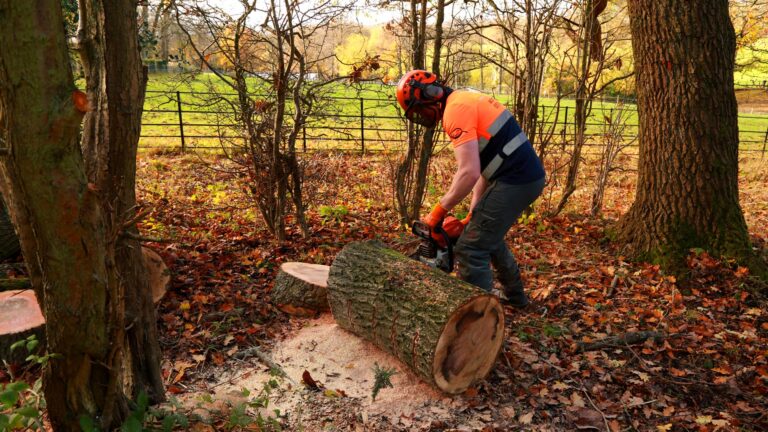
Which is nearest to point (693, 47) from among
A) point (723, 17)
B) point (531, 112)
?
point (723, 17)

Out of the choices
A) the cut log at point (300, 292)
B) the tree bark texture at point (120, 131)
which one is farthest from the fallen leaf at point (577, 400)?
the tree bark texture at point (120, 131)

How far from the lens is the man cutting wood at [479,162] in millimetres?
3654

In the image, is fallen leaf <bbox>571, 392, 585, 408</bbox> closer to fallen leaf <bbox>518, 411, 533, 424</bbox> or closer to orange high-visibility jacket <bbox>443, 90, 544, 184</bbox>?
fallen leaf <bbox>518, 411, 533, 424</bbox>

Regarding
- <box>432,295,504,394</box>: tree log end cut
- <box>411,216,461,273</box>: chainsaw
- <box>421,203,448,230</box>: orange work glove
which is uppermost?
<box>421,203,448,230</box>: orange work glove

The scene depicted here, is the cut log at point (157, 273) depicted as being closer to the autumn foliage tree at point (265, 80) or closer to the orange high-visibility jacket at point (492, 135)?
the autumn foliage tree at point (265, 80)

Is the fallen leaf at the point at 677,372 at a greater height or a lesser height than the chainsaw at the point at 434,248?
lesser

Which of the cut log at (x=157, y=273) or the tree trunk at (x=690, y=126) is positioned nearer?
the cut log at (x=157, y=273)

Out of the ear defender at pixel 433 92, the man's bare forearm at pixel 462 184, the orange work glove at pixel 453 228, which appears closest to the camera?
the man's bare forearm at pixel 462 184

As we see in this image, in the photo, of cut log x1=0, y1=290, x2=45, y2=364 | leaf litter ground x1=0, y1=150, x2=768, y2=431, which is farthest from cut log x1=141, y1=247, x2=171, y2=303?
cut log x1=0, y1=290, x2=45, y2=364

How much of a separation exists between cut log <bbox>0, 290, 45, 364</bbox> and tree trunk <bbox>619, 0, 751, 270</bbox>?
17.2 feet

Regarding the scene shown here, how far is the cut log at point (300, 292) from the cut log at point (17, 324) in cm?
170

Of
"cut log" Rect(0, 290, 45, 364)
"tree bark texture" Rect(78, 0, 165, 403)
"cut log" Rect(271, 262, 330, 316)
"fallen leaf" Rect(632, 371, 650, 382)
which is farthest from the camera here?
"cut log" Rect(271, 262, 330, 316)

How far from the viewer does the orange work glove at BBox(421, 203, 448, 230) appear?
3857 mm

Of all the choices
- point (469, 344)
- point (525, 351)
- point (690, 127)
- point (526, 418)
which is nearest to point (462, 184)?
point (469, 344)
